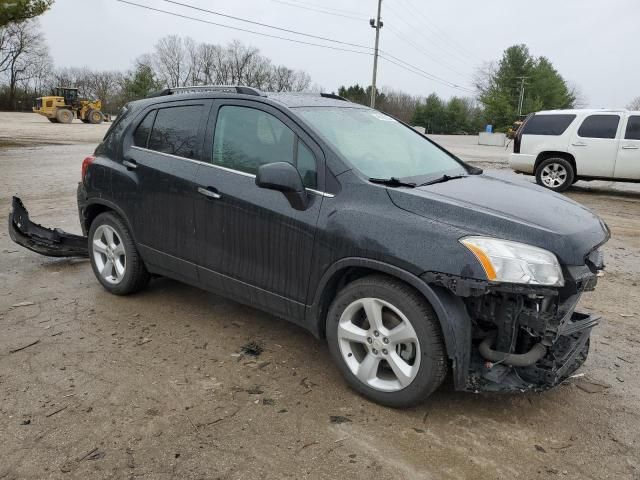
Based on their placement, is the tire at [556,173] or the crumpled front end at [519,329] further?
the tire at [556,173]

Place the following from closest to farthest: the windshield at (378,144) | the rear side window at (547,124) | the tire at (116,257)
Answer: the windshield at (378,144) < the tire at (116,257) < the rear side window at (547,124)

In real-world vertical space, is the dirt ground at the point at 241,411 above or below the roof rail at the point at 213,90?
below

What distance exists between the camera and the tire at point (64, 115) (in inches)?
1570

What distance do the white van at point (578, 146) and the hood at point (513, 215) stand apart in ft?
31.6

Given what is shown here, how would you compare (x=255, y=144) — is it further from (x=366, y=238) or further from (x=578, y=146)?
(x=578, y=146)

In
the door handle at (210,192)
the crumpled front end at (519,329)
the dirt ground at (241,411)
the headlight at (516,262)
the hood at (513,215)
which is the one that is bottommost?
the dirt ground at (241,411)

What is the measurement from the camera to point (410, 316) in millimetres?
2867

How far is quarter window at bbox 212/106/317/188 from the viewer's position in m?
3.41

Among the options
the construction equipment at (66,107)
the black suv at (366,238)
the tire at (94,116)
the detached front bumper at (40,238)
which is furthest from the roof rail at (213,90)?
the tire at (94,116)

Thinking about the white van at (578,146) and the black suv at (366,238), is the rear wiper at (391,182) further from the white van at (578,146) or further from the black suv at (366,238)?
the white van at (578,146)

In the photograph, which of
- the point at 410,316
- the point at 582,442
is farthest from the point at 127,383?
the point at 582,442

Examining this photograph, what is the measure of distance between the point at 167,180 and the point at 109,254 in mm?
1136

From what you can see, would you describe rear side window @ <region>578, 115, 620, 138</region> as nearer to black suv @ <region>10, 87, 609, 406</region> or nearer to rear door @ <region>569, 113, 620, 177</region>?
rear door @ <region>569, 113, 620, 177</region>

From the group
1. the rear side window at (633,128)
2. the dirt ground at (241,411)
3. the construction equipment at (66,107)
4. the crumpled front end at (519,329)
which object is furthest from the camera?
the construction equipment at (66,107)
